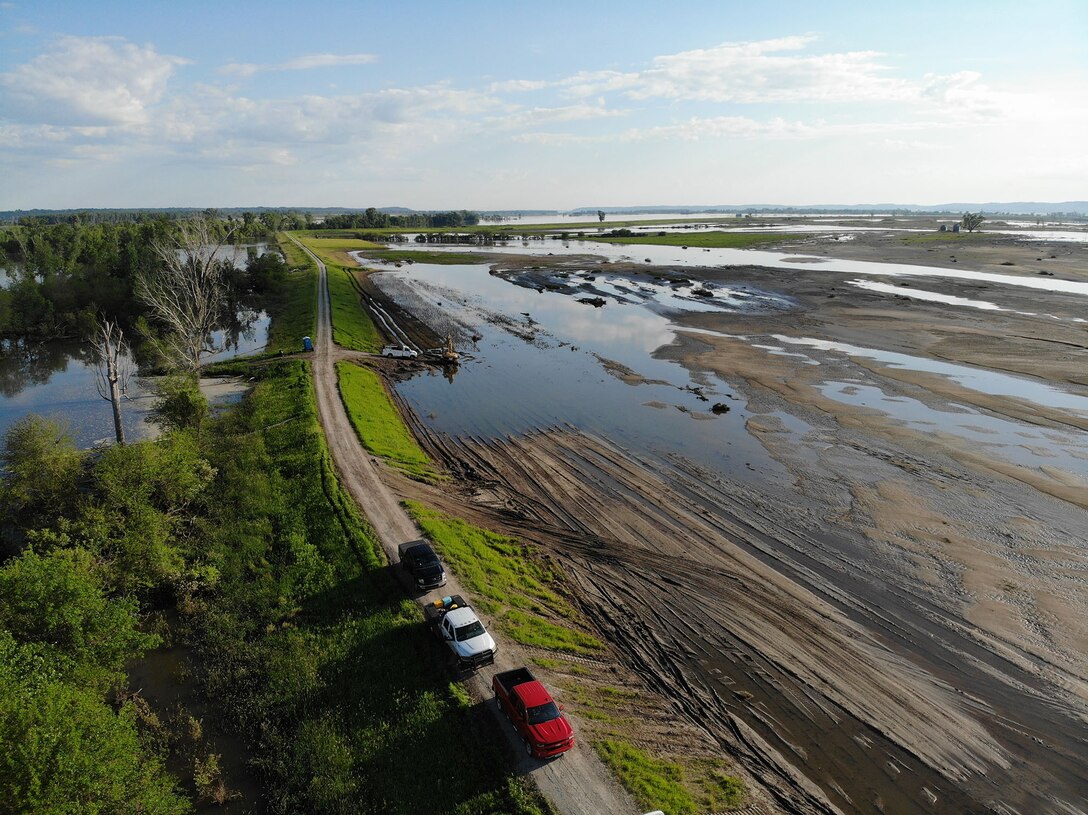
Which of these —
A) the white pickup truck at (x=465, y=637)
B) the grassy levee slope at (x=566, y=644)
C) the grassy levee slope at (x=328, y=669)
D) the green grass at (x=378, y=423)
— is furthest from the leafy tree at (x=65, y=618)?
the green grass at (x=378, y=423)

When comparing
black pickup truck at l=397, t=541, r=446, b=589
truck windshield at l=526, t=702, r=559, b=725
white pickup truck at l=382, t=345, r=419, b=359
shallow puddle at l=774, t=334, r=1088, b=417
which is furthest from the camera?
white pickup truck at l=382, t=345, r=419, b=359

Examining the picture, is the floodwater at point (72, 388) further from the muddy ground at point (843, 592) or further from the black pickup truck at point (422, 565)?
the black pickup truck at point (422, 565)

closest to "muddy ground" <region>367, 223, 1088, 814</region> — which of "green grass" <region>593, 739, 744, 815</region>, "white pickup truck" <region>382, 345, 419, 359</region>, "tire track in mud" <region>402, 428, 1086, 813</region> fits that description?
"tire track in mud" <region>402, 428, 1086, 813</region>

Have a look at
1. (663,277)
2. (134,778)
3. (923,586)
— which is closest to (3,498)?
(134,778)

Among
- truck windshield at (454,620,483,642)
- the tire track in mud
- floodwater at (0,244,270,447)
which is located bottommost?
the tire track in mud

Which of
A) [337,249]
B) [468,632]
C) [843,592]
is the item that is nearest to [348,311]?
[468,632]

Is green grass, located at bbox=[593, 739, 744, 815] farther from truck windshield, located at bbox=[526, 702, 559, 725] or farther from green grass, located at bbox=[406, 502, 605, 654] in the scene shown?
green grass, located at bbox=[406, 502, 605, 654]

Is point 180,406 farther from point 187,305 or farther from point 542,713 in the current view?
point 542,713
